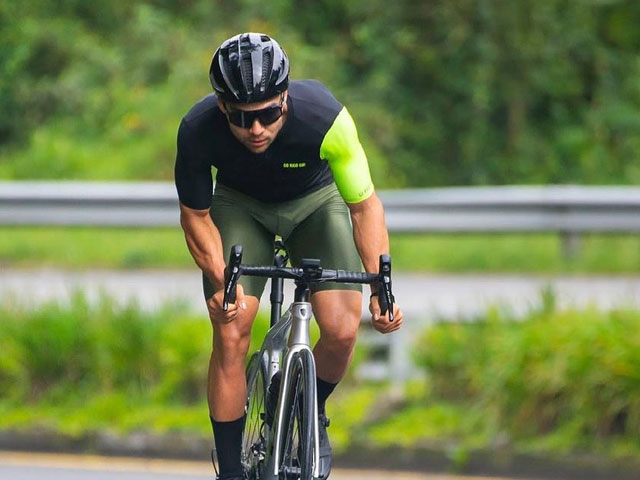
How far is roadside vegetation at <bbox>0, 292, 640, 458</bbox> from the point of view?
812 centimetres

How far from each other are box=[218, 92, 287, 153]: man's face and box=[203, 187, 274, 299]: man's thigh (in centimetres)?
60

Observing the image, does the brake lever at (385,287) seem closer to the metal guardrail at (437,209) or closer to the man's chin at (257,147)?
the man's chin at (257,147)

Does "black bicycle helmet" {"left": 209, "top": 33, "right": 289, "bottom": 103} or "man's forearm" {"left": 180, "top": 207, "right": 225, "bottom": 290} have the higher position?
"black bicycle helmet" {"left": 209, "top": 33, "right": 289, "bottom": 103}

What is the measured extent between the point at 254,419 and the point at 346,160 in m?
1.23

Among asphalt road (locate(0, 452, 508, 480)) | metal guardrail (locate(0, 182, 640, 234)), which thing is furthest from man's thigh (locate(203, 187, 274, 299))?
metal guardrail (locate(0, 182, 640, 234))

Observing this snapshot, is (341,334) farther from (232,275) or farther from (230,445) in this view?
(232,275)

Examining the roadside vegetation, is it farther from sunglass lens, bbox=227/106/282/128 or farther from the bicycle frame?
sunglass lens, bbox=227/106/282/128

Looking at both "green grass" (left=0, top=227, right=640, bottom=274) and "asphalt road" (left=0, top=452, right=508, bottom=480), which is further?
"green grass" (left=0, top=227, right=640, bottom=274)

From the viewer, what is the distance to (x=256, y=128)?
18.2 ft

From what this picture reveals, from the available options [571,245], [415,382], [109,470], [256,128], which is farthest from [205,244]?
[571,245]

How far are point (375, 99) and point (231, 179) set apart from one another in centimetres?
1298

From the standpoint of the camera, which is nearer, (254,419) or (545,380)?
(254,419)

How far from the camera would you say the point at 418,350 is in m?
8.84

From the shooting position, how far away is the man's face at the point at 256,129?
550 cm
